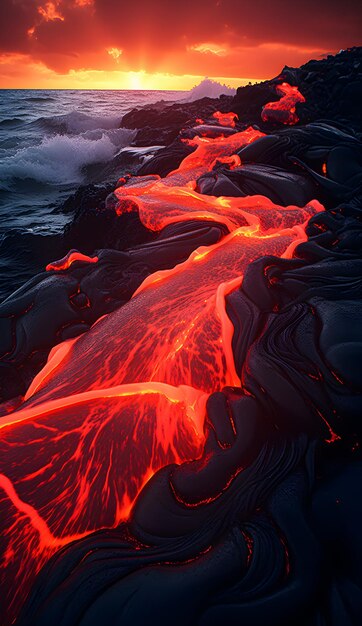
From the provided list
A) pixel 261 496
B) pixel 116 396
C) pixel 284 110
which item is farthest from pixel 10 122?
pixel 261 496

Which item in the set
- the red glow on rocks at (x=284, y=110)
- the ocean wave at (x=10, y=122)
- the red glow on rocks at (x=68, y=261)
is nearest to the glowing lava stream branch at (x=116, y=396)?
the red glow on rocks at (x=68, y=261)

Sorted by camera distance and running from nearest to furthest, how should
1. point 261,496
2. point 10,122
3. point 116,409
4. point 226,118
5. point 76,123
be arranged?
point 261,496, point 116,409, point 226,118, point 76,123, point 10,122

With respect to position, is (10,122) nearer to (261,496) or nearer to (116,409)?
(116,409)

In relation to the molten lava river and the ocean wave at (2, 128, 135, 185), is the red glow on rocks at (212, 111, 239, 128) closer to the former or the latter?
the ocean wave at (2, 128, 135, 185)

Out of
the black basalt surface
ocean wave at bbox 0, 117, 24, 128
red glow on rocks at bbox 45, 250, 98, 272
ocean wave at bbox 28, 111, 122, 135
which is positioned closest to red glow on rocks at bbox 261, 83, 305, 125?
the black basalt surface

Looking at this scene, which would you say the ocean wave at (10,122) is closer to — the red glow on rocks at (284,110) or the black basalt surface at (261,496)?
the red glow on rocks at (284,110)
